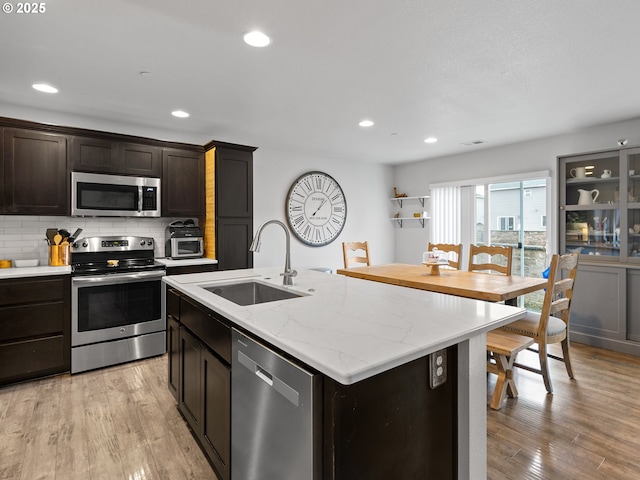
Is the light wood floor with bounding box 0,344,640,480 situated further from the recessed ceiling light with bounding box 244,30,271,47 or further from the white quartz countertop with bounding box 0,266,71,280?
the recessed ceiling light with bounding box 244,30,271,47

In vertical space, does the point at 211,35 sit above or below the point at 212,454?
above

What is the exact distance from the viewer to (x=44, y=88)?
9.34ft

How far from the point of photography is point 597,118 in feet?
12.0

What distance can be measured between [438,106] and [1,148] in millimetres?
3847

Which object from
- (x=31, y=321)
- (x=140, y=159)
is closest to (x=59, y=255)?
(x=31, y=321)

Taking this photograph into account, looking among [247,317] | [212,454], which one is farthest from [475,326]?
[212,454]

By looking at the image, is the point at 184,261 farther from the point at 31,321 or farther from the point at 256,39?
the point at 256,39

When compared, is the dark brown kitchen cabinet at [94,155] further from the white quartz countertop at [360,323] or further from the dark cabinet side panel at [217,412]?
the dark cabinet side panel at [217,412]

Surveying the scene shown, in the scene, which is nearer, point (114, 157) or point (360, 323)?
point (360, 323)

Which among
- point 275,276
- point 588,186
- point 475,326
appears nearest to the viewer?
point 475,326

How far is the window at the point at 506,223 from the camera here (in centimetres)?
480

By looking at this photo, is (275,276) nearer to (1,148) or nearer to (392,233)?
(1,148)

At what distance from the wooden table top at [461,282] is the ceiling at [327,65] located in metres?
1.55

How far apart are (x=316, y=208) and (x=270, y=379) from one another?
4.18 meters
